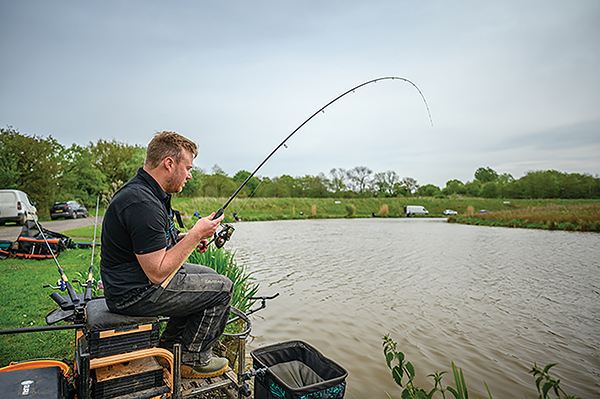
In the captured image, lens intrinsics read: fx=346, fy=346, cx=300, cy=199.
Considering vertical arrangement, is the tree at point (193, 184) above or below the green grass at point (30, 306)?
above

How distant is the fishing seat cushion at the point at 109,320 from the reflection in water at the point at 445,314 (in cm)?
226

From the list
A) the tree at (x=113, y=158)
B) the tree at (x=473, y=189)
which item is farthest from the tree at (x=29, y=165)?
the tree at (x=473, y=189)

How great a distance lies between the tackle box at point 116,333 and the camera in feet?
5.89

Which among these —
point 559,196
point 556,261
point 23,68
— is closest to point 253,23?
point 23,68

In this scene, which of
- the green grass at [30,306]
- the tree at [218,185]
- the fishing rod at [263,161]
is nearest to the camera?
the fishing rod at [263,161]

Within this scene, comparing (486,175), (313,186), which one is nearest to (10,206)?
(313,186)

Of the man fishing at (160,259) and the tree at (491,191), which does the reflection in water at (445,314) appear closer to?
the man fishing at (160,259)

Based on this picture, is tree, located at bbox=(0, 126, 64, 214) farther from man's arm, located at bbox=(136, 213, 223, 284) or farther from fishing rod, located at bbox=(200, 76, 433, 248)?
man's arm, located at bbox=(136, 213, 223, 284)

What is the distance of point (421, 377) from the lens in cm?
356

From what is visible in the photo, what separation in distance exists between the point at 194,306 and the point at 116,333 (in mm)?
449

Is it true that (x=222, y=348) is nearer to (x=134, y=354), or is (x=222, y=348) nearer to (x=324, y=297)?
(x=134, y=354)

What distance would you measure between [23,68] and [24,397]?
13135mm

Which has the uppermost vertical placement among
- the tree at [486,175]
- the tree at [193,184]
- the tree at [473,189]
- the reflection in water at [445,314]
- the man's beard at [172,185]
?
the tree at [486,175]

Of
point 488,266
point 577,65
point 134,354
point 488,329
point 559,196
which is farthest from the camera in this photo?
point 559,196
